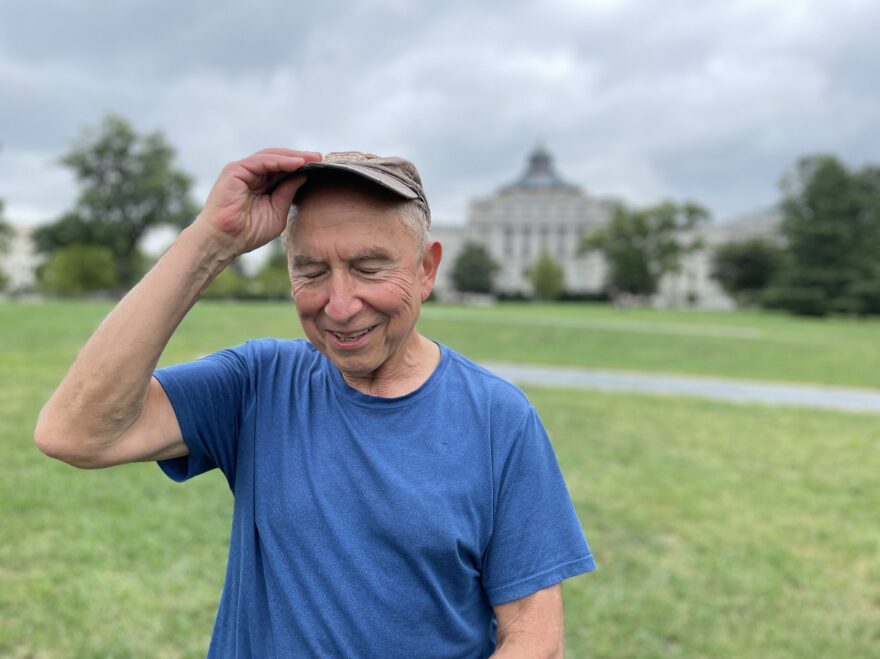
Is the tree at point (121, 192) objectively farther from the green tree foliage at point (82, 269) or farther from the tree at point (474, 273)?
the tree at point (474, 273)

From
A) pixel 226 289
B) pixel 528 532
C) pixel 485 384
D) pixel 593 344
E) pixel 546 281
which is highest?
pixel 546 281

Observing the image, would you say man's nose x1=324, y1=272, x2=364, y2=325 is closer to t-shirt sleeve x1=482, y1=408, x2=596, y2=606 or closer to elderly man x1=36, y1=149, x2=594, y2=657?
elderly man x1=36, y1=149, x2=594, y2=657

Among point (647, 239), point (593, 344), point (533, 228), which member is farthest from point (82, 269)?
point (533, 228)

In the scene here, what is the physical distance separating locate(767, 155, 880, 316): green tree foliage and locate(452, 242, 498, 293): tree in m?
36.0

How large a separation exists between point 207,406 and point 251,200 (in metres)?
0.43

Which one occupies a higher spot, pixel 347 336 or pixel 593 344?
pixel 347 336

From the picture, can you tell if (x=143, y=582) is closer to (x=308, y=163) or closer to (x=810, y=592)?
(x=308, y=163)

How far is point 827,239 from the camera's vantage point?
50.4m

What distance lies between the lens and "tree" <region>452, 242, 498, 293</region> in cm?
8388

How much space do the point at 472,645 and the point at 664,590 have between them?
2895 mm

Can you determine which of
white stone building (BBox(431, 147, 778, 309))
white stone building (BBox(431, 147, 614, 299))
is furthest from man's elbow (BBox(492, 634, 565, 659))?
white stone building (BBox(431, 147, 614, 299))

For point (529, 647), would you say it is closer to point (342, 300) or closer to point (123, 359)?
point (342, 300)

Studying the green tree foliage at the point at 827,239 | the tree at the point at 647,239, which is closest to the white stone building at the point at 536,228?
the tree at the point at 647,239

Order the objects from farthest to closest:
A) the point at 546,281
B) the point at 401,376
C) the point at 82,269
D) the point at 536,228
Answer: the point at 536,228 → the point at 546,281 → the point at 82,269 → the point at 401,376
